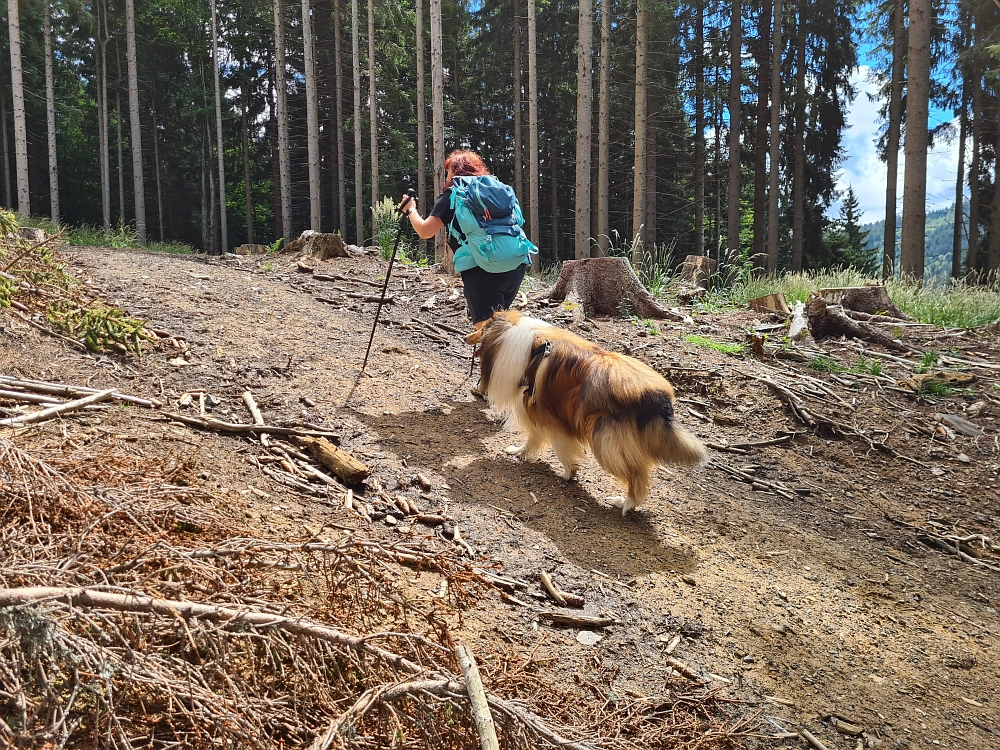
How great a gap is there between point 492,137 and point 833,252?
18.0 metres

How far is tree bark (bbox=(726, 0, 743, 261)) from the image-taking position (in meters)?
21.6

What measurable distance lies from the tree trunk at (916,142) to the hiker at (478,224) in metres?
10.0

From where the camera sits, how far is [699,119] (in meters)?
26.5

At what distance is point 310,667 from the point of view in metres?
1.88

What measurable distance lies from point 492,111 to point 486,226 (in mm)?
29199

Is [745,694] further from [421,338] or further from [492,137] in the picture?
[492,137]

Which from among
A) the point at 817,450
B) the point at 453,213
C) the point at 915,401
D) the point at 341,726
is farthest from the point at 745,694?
the point at 915,401

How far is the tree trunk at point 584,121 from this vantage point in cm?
1411

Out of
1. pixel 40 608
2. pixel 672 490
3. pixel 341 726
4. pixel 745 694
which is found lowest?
pixel 745 694

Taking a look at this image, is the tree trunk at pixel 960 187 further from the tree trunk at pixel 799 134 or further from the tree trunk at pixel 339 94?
the tree trunk at pixel 339 94

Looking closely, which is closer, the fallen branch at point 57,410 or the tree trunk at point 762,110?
the fallen branch at point 57,410

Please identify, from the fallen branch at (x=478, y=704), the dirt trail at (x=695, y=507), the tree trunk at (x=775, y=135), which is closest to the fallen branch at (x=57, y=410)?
the dirt trail at (x=695, y=507)

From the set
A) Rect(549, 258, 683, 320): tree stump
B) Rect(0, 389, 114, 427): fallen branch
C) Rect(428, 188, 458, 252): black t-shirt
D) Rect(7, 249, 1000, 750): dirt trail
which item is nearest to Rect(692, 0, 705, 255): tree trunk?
Rect(549, 258, 683, 320): tree stump

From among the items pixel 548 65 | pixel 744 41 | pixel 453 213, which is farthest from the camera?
pixel 548 65
